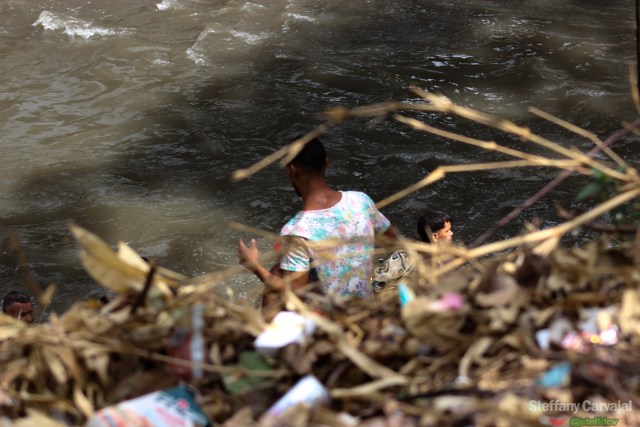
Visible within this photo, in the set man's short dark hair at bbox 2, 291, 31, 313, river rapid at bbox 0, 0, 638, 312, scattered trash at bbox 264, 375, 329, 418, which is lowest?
river rapid at bbox 0, 0, 638, 312

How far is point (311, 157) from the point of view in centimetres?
405

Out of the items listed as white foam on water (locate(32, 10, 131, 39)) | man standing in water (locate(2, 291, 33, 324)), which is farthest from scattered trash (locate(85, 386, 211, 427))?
white foam on water (locate(32, 10, 131, 39))

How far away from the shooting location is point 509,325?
2.05 meters

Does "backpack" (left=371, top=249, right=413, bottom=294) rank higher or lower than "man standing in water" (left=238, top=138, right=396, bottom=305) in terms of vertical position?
lower

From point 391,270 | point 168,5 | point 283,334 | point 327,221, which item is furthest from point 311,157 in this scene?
point 168,5

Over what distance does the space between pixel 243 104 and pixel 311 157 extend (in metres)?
5.18

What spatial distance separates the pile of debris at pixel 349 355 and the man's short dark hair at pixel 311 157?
183 centimetres

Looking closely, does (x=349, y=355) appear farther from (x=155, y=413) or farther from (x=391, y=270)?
(x=391, y=270)

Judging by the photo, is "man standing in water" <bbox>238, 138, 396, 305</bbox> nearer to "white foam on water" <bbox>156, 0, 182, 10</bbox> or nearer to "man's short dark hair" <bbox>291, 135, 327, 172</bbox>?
"man's short dark hair" <bbox>291, 135, 327, 172</bbox>

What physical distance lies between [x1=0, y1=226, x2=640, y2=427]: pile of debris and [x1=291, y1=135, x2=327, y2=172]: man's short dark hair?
6.00ft

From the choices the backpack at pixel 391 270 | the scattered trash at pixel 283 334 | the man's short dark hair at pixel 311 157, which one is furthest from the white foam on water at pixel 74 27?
the scattered trash at pixel 283 334

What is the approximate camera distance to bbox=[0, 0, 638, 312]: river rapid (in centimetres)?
734

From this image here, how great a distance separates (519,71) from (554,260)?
777 cm

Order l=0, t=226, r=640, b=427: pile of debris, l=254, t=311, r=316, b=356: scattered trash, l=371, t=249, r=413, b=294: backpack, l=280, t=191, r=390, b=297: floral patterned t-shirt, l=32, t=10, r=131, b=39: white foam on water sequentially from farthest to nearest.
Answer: l=32, t=10, r=131, b=39: white foam on water, l=371, t=249, r=413, b=294: backpack, l=280, t=191, r=390, b=297: floral patterned t-shirt, l=254, t=311, r=316, b=356: scattered trash, l=0, t=226, r=640, b=427: pile of debris
